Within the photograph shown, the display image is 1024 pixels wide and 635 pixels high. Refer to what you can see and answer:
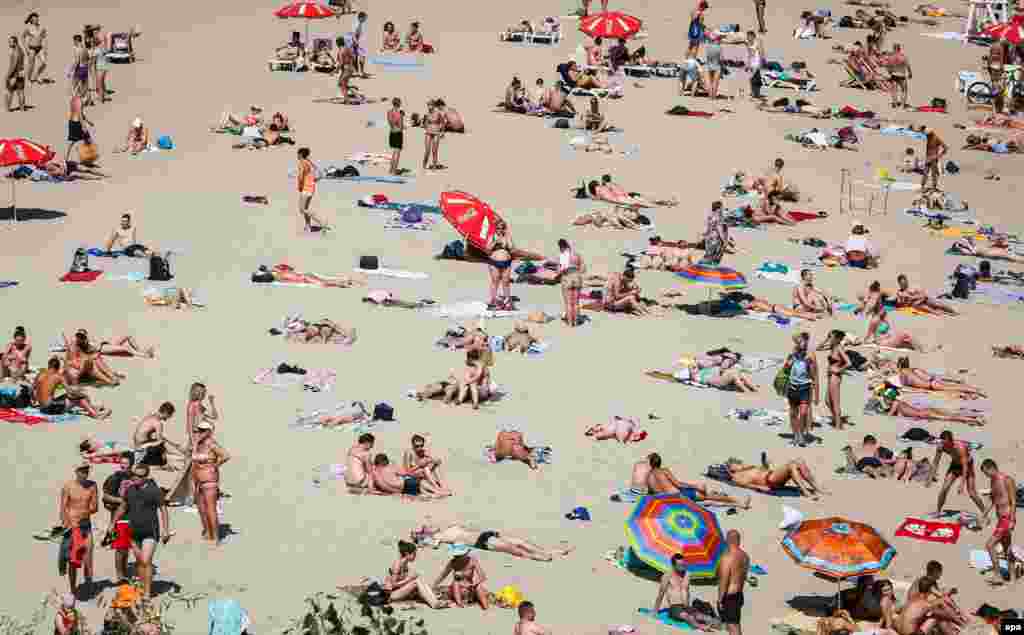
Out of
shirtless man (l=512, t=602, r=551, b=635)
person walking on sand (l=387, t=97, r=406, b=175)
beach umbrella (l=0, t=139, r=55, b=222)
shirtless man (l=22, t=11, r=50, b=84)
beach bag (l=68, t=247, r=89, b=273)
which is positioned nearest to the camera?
shirtless man (l=512, t=602, r=551, b=635)

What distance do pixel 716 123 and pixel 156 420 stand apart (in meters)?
22.1

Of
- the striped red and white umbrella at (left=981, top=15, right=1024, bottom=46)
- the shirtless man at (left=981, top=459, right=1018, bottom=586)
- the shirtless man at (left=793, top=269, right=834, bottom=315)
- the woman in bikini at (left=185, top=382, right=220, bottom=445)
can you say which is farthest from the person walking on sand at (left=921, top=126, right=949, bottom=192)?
the woman in bikini at (left=185, top=382, right=220, bottom=445)

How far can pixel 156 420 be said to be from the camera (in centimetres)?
2275

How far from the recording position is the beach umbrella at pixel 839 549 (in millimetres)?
19641

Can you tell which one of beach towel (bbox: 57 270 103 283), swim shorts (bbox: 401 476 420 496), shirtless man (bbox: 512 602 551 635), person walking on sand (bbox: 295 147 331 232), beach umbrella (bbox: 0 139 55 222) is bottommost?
swim shorts (bbox: 401 476 420 496)

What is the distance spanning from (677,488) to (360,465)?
325 cm

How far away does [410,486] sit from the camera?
22.6m

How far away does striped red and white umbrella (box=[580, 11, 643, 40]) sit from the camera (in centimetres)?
4472

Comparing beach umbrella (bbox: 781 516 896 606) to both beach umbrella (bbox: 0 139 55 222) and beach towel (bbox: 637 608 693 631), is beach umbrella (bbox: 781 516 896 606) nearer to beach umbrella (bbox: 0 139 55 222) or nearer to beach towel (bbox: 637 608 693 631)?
beach towel (bbox: 637 608 693 631)

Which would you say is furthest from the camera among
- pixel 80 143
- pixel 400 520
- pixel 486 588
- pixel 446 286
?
pixel 80 143

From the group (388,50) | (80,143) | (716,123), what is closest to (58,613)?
(80,143)

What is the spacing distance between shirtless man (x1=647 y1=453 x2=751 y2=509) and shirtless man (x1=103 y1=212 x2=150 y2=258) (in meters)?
10.9

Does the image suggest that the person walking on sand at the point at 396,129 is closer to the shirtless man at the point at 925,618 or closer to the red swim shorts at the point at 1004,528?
the red swim shorts at the point at 1004,528

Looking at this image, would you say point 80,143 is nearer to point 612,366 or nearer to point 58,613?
point 612,366
